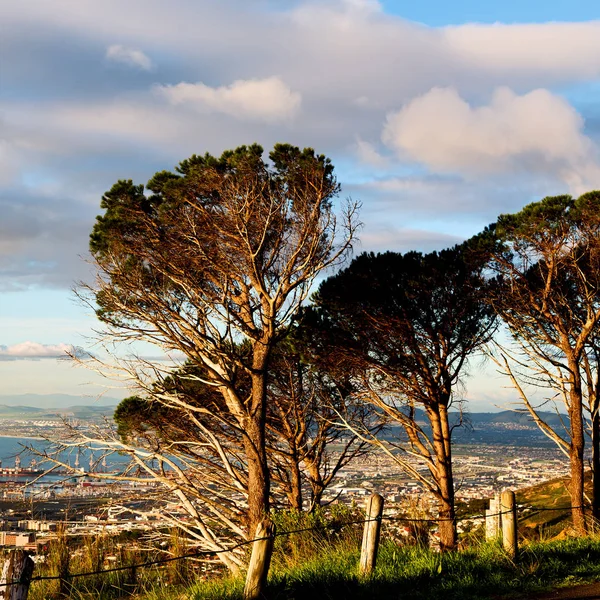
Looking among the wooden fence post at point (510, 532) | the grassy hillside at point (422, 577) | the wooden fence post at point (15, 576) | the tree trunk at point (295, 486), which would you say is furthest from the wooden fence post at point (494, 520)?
the tree trunk at point (295, 486)

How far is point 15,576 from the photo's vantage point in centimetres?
478

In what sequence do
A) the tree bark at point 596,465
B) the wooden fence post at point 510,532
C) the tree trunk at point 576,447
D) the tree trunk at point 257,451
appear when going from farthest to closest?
the tree trunk at point 576,447 → the tree bark at point 596,465 → the tree trunk at point 257,451 → the wooden fence post at point 510,532

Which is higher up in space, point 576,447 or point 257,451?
point 257,451

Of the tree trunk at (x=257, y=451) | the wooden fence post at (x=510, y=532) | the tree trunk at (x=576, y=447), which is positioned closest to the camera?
the wooden fence post at (x=510, y=532)

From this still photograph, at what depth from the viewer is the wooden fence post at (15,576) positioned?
187 inches

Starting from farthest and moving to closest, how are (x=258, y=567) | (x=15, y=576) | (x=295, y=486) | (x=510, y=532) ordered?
(x=295, y=486) < (x=510, y=532) < (x=258, y=567) < (x=15, y=576)

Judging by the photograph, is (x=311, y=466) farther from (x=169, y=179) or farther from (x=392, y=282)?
(x=169, y=179)

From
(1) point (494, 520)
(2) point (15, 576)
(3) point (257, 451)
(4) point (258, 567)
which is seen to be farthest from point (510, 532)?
(3) point (257, 451)

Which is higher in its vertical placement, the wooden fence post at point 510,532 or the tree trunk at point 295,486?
the wooden fence post at point 510,532

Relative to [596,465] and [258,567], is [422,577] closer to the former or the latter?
[258,567]

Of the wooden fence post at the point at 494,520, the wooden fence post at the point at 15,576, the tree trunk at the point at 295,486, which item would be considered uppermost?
the wooden fence post at the point at 15,576

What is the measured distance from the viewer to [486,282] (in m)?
16.3

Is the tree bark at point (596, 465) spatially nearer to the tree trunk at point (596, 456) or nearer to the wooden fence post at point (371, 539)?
the tree trunk at point (596, 456)

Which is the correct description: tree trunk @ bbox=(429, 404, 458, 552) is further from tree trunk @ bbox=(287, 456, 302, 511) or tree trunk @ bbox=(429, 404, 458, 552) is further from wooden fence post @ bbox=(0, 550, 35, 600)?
wooden fence post @ bbox=(0, 550, 35, 600)
